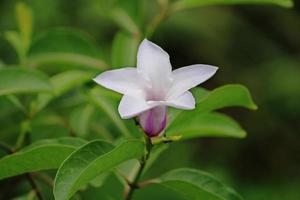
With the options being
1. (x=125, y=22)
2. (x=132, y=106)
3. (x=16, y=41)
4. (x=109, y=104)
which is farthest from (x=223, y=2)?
(x=132, y=106)

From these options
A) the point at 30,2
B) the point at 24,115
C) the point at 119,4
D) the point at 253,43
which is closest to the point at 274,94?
the point at 253,43

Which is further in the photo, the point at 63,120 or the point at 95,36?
the point at 95,36

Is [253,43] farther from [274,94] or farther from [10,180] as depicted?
[10,180]

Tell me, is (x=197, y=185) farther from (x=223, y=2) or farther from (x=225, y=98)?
(x=223, y=2)

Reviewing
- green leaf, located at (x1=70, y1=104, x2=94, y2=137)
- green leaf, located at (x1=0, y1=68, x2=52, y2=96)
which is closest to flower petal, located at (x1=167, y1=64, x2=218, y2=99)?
green leaf, located at (x1=0, y1=68, x2=52, y2=96)

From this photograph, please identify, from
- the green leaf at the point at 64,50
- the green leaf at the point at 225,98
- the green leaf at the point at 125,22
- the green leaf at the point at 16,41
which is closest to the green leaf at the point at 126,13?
the green leaf at the point at 125,22

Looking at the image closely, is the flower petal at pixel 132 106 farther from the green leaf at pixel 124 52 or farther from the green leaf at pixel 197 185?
the green leaf at pixel 124 52
